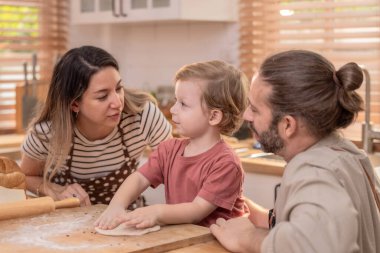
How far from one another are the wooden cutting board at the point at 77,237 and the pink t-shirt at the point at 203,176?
13 centimetres

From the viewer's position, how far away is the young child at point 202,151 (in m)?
1.83

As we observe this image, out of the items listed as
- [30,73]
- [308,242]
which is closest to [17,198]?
[308,242]

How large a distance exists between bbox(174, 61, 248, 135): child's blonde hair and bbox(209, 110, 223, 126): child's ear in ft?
0.03

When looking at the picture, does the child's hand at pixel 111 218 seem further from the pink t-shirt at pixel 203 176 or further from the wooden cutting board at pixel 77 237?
the pink t-shirt at pixel 203 176

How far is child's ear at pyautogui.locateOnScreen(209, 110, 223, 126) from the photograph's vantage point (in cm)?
192

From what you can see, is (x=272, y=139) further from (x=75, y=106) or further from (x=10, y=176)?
(x=75, y=106)

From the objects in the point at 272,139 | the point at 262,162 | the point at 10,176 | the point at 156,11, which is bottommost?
the point at 262,162

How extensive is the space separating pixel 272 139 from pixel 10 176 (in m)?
0.94

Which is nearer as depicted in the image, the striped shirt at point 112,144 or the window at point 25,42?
the striped shirt at point 112,144

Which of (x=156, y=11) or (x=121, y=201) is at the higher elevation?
(x=156, y=11)

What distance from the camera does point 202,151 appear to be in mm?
1930

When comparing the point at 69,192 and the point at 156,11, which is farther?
the point at 156,11

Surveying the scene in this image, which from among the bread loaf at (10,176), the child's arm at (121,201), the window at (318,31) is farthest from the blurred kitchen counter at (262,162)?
the bread loaf at (10,176)

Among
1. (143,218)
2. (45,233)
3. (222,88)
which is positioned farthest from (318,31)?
(45,233)
